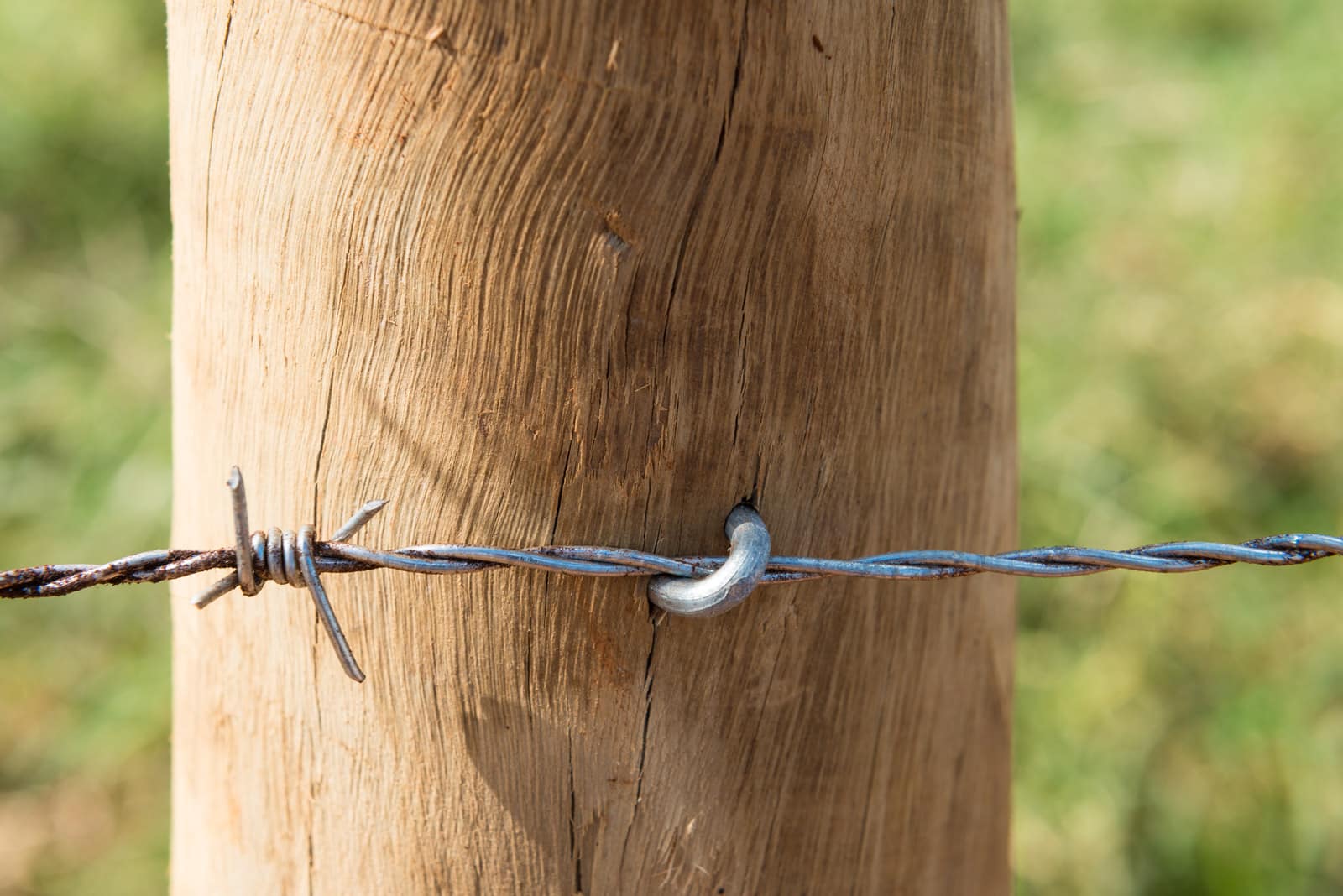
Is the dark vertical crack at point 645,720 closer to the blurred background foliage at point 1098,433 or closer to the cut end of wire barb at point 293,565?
the cut end of wire barb at point 293,565

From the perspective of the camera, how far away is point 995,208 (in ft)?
3.42

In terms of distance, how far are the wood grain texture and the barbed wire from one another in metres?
0.04

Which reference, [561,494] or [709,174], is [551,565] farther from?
[709,174]

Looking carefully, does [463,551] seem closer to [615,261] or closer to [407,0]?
[615,261]

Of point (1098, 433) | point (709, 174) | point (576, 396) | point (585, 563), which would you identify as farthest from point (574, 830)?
point (1098, 433)

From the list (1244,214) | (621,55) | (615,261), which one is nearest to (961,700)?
(615,261)

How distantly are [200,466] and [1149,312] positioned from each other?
118 inches

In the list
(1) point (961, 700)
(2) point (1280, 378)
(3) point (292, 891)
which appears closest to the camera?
(3) point (292, 891)

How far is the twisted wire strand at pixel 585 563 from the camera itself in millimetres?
810

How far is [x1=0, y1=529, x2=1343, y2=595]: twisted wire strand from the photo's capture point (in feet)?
2.66

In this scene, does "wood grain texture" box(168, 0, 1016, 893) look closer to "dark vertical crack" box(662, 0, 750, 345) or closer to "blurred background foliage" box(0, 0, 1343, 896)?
"dark vertical crack" box(662, 0, 750, 345)

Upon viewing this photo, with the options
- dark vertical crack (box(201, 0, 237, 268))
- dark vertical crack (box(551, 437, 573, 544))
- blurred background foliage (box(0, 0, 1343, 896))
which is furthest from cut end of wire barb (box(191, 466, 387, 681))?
blurred background foliage (box(0, 0, 1343, 896))

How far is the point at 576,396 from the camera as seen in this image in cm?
86

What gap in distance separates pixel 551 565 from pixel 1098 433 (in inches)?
101
